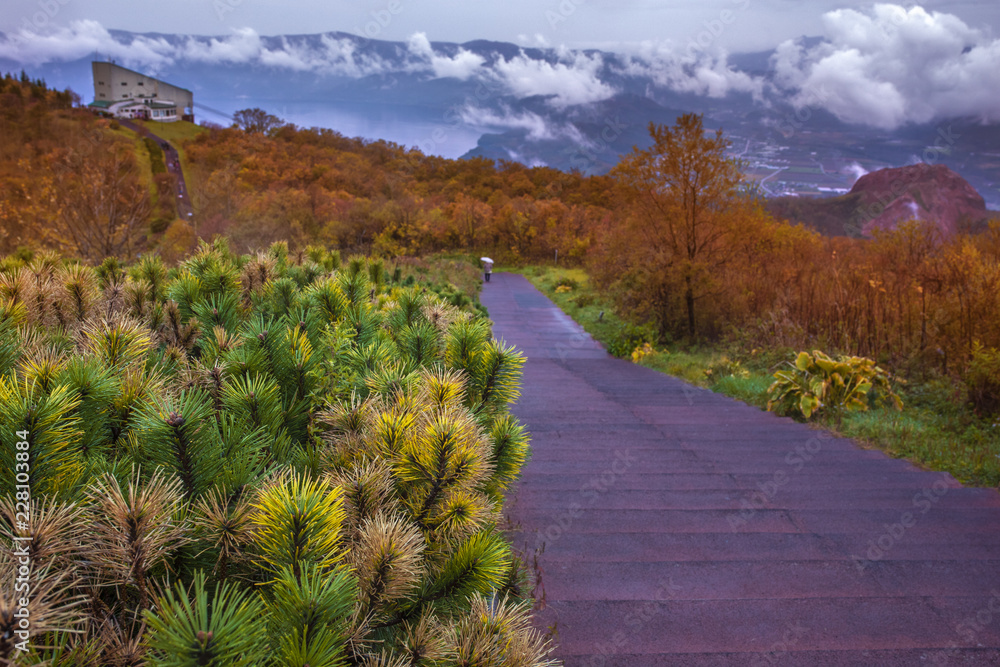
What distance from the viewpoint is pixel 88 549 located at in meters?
0.64

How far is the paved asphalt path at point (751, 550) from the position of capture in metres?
2.10

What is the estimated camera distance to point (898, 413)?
5680 mm

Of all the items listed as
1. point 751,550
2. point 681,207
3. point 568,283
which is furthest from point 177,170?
point 751,550

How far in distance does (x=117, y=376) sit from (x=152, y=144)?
54.5 metres

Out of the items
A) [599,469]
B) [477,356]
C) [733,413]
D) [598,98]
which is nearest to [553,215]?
[733,413]

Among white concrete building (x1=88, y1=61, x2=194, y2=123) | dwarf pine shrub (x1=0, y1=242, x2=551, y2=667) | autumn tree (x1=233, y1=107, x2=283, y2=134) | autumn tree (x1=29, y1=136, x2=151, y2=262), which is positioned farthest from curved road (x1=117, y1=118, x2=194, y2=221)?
dwarf pine shrub (x1=0, y1=242, x2=551, y2=667)

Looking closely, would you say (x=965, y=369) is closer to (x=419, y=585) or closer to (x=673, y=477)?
(x=673, y=477)

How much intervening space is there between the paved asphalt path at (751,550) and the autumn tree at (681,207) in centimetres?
523

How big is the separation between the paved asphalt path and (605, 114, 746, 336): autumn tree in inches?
206

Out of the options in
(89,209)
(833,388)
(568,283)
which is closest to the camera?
(833,388)

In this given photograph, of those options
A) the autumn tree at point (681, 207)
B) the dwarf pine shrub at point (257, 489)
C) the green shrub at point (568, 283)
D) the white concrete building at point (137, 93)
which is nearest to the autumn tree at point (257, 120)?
the white concrete building at point (137, 93)

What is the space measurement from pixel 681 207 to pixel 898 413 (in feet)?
17.3

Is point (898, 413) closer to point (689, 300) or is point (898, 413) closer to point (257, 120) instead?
point (689, 300)

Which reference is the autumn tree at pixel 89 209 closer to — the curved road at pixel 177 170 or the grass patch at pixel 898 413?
the grass patch at pixel 898 413
